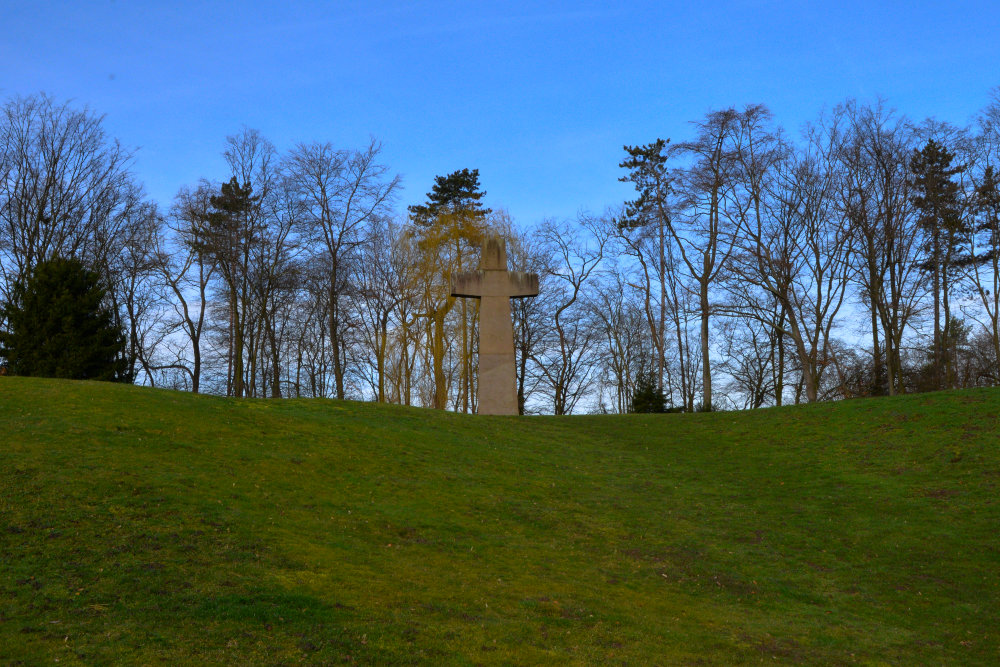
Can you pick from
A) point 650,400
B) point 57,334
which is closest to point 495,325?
point 650,400

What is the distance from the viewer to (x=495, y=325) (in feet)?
86.4

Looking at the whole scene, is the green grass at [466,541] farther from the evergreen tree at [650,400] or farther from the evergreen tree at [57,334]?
the evergreen tree at [650,400]

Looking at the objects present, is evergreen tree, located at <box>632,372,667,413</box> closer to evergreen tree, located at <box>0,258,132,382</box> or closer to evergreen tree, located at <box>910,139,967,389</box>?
evergreen tree, located at <box>910,139,967,389</box>

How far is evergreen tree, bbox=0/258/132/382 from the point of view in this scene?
24.5 metres

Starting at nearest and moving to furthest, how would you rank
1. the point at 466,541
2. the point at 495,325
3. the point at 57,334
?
1. the point at 466,541
2. the point at 57,334
3. the point at 495,325

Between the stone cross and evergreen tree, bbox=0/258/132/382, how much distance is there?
11.4 m

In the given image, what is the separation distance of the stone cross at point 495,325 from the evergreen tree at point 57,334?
37.5ft

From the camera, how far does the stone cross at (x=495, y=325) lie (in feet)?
86.1

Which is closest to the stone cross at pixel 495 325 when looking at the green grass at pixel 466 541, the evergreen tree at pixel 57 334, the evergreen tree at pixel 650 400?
the green grass at pixel 466 541

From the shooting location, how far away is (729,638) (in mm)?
10086

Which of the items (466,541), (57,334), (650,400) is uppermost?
(57,334)

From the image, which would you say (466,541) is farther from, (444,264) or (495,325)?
(444,264)

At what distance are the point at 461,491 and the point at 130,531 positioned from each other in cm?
663

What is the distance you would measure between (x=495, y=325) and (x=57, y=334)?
13.6 meters
